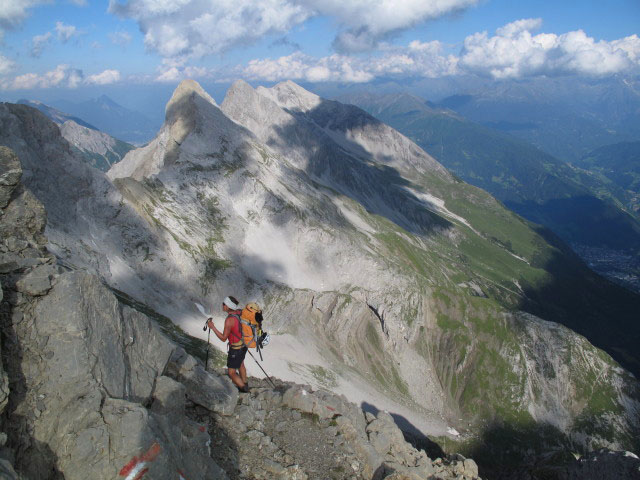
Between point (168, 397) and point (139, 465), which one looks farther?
point (168, 397)

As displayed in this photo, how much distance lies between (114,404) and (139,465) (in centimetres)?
234

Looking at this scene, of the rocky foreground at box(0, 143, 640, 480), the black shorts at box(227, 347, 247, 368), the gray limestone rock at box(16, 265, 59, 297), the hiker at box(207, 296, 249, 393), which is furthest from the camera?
the black shorts at box(227, 347, 247, 368)

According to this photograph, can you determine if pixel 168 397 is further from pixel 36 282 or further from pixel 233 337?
pixel 36 282

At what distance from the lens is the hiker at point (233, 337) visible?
837 inches

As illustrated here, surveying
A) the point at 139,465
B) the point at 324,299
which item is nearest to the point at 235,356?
the point at 139,465

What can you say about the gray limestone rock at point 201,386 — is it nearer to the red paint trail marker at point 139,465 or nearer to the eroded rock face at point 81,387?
the eroded rock face at point 81,387

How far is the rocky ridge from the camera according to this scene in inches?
472

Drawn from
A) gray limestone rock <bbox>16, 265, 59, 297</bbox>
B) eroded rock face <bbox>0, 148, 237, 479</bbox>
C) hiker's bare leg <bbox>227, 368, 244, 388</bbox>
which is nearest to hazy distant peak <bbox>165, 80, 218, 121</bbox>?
hiker's bare leg <bbox>227, 368, 244, 388</bbox>

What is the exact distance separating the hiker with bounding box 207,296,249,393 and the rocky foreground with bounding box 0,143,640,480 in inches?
52.7

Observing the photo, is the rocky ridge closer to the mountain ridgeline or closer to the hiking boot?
the hiking boot

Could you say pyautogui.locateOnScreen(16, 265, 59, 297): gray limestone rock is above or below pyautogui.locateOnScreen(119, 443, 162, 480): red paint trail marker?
above

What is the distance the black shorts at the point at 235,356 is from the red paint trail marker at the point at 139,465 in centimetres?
967

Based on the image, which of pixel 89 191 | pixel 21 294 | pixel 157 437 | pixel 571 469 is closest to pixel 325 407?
pixel 157 437

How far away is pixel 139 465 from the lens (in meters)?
11.8
